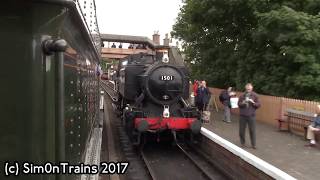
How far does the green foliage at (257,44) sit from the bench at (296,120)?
2.00 metres

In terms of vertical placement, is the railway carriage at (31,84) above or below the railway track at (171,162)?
above

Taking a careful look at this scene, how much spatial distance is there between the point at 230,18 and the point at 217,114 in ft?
15.8

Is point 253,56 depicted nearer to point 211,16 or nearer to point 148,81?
point 211,16

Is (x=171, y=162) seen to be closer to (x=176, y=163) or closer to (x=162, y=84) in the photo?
(x=176, y=163)

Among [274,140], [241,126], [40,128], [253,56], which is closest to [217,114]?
[253,56]

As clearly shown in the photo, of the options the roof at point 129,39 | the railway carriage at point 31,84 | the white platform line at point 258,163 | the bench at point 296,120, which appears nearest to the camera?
the railway carriage at point 31,84

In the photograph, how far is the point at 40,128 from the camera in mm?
2576

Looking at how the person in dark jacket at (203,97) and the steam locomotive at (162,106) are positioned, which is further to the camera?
the person in dark jacket at (203,97)

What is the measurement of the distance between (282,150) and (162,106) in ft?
11.3

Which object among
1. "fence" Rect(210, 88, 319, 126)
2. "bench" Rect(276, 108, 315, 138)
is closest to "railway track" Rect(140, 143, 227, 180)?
"bench" Rect(276, 108, 315, 138)

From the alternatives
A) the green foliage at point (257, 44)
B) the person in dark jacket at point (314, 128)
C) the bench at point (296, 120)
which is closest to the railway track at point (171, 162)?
the person in dark jacket at point (314, 128)

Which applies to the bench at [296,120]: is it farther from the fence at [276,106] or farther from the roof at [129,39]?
the roof at [129,39]

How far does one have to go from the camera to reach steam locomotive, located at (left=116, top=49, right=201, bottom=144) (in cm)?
1256

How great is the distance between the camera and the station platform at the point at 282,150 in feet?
31.1
